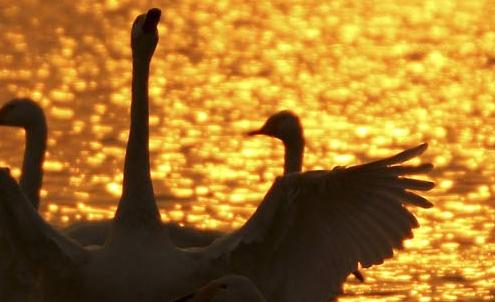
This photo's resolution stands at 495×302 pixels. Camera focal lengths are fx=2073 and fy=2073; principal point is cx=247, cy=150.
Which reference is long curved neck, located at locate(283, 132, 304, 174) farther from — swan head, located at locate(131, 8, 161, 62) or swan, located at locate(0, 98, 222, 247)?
swan head, located at locate(131, 8, 161, 62)

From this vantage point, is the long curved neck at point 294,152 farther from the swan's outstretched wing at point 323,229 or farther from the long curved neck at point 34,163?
the swan's outstretched wing at point 323,229

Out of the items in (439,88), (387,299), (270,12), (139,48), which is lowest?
(387,299)

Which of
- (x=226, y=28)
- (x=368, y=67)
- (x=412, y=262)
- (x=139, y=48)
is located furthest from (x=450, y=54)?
(x=139, y=48)

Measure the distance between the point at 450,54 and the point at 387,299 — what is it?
1432 centimetres

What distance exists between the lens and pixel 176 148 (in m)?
21.5

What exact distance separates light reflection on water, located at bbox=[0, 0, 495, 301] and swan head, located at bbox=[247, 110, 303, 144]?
1.30m

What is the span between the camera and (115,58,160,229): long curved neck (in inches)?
463

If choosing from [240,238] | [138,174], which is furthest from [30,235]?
[240,238]

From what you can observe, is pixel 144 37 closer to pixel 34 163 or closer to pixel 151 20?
pixel 151 20

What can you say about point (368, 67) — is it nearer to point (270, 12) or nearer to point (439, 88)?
point (439, 88)

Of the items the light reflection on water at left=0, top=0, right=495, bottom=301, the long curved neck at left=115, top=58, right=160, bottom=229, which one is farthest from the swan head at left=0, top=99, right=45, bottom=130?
the long curved neck at left=115, top=58, right=160, bottom=229

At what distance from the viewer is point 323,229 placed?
1202 centimetres

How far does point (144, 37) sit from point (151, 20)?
27cm

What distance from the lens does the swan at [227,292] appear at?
10.7 meters
